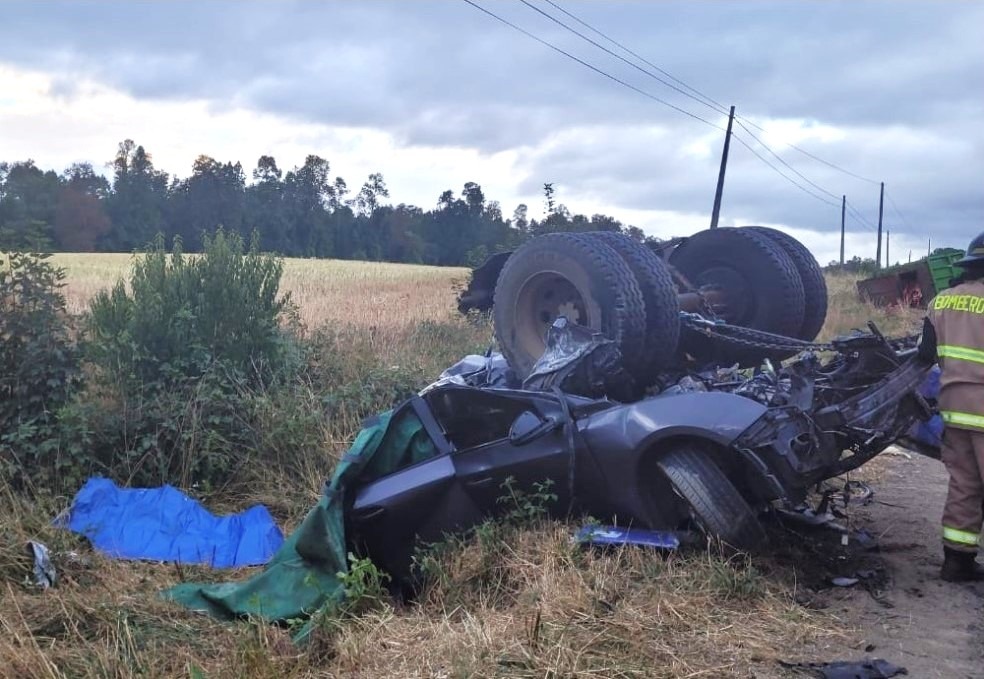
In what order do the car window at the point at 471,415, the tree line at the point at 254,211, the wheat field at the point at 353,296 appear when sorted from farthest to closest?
the tree line at the point at 254,211 < the wheat field at the point at 353,296 < the car window at the point at 471,415

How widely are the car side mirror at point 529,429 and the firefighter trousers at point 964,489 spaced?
1936 mm

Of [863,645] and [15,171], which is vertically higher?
[15,171]

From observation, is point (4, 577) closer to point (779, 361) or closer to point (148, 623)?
point (148, 623)

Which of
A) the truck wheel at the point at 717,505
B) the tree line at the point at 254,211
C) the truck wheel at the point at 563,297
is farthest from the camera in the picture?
the tree line at the point at 254,211

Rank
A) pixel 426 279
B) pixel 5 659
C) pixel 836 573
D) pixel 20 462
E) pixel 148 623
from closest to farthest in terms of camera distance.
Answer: pixel 5 659 < pixel 148 623 < pixel 836 573 < pixel 20 462 < pixel 426 279

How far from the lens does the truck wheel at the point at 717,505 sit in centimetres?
409

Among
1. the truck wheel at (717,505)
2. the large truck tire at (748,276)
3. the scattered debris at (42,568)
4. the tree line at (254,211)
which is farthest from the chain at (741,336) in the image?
the tree line at (254,211)

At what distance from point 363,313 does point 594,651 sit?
9.19m

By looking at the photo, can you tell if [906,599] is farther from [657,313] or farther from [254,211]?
[254,211]

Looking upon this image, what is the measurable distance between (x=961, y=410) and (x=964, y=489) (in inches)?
15.4

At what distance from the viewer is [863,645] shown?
355 cm

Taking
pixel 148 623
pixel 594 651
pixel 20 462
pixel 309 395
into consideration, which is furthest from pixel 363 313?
pixel 594 651

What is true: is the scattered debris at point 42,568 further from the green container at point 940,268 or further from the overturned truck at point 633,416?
the green container at point 940,268

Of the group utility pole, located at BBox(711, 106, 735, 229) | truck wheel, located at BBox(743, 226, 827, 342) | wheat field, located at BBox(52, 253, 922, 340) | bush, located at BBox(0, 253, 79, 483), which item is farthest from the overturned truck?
utility pole, located at BBox(711, 106, 735, 229)
